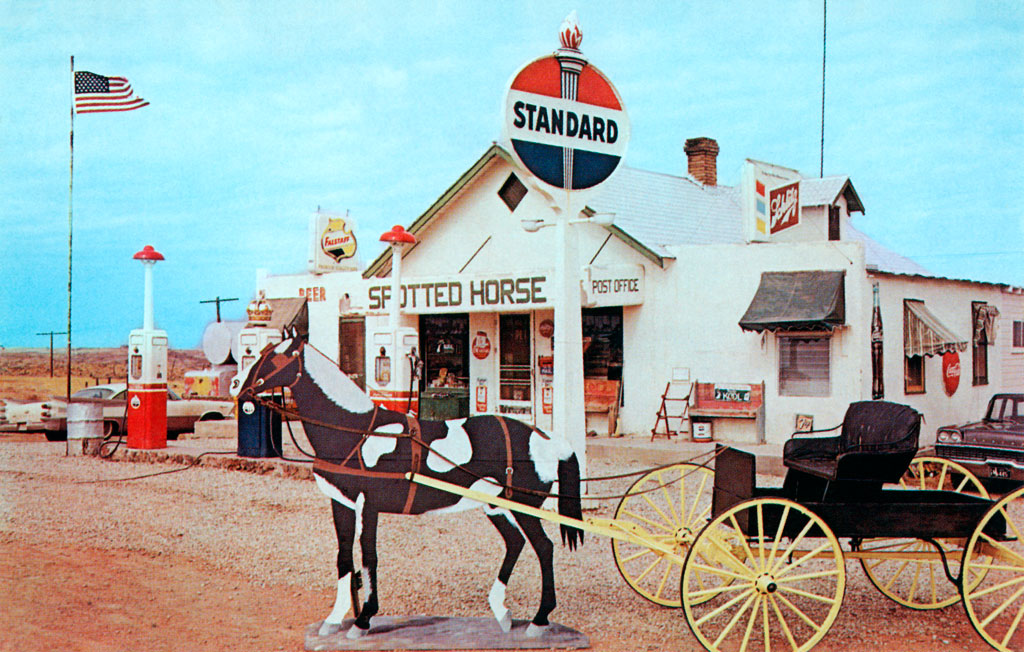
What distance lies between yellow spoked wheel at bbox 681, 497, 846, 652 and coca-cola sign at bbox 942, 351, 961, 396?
11.2 meters

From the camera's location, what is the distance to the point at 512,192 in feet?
61.1

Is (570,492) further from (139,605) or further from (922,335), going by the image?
(922,335)

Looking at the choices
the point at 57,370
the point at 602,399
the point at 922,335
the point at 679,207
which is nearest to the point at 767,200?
the point at 922,335

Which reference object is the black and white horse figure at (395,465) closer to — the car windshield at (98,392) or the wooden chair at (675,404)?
the wooden chair at (675,404)

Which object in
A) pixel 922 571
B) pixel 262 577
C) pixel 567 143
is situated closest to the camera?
pixel 262 577

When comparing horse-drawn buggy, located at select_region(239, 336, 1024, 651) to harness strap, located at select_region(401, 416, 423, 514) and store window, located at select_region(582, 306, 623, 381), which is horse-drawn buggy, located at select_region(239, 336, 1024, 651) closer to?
harness strap, located at select_region(401, 416, 423, 514)

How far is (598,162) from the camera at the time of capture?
10828 mm

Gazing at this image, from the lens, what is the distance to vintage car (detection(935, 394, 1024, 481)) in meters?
11.7

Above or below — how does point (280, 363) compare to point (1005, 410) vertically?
above

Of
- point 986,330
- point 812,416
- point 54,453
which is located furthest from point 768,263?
point 54,453

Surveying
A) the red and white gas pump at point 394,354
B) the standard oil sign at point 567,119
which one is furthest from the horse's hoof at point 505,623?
the red and white gas pump at point 394,354

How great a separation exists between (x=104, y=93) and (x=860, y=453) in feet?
30.3

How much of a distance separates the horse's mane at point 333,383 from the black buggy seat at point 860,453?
321cm

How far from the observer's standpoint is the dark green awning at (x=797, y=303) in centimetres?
1432
